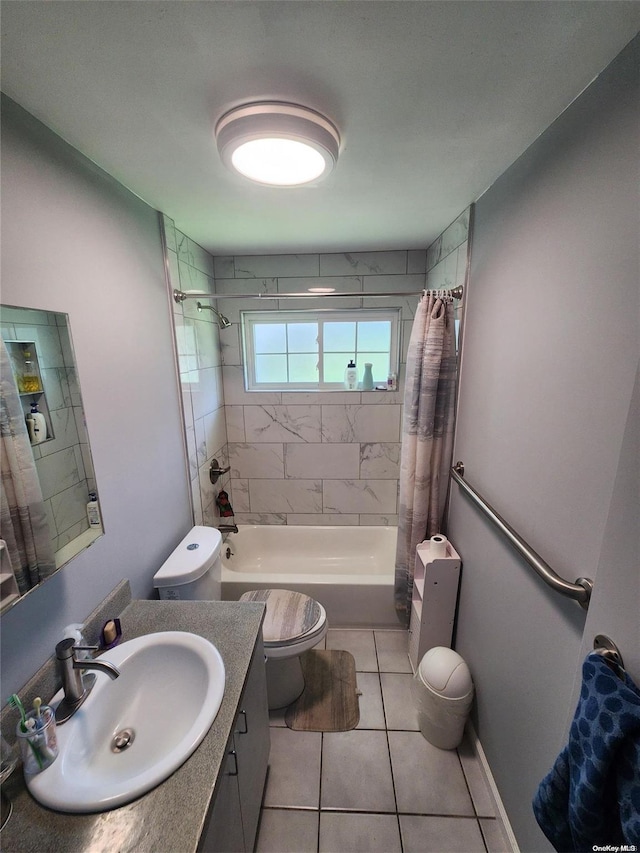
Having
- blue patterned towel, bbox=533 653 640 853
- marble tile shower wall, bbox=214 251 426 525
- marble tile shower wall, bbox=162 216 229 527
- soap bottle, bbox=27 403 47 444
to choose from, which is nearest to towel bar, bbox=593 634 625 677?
blue patterned towel, bbox=533 653 640 853

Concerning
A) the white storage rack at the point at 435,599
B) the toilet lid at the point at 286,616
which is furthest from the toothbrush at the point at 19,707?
the white storage rack at the point at 435,599

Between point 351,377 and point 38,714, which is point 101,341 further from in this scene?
point 351,377

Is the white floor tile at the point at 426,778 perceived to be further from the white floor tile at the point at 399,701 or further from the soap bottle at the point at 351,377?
the soap bottle at the point at 351,377

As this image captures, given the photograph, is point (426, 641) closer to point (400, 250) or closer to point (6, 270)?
point (6, 270)

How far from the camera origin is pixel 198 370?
2.09 m

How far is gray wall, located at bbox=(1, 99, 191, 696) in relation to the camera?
2.90 feet

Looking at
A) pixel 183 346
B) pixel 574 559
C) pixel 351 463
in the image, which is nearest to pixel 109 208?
pixel 183 346

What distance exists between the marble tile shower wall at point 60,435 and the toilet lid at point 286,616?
93 cm

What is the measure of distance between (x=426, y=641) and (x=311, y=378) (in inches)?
72.6

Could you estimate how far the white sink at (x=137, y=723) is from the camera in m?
0.72

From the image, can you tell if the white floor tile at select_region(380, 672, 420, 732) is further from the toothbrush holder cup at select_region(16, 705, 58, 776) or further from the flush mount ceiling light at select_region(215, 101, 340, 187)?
the flush mount ceiling light at select_region(215, 101, 340, 187)

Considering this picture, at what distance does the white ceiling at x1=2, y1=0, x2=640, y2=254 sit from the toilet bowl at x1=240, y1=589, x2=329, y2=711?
6.23 ft

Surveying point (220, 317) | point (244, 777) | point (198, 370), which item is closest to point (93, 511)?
point (244, 777)

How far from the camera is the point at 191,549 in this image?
1.63 metres
